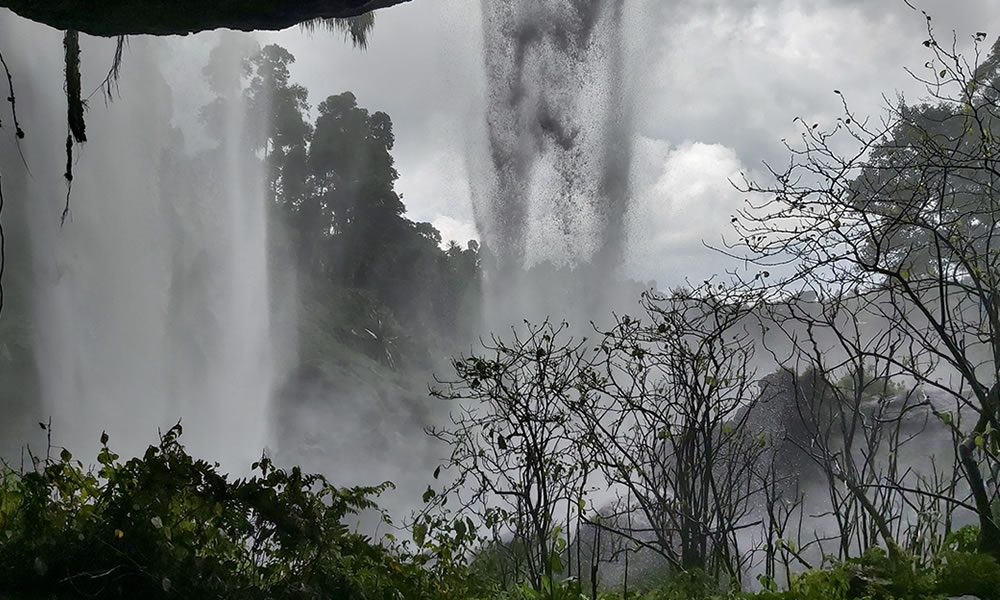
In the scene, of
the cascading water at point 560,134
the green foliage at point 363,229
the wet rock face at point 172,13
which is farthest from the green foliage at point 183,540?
the green foliage at point 363,229

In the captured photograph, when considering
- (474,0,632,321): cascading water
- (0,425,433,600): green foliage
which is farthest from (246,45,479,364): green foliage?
(0,425,433,600): green foliage

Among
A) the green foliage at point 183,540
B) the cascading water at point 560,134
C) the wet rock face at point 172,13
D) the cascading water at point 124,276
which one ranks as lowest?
the green foliage at point 183,540

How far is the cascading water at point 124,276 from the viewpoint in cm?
1681

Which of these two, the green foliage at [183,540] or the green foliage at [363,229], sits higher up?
the green foliage at [363,229]

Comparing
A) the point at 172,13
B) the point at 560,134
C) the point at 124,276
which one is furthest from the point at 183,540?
the point at 560,134

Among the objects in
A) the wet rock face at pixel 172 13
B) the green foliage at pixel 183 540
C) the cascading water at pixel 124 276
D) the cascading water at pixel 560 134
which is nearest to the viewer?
the wet rock face at pixel 172 13

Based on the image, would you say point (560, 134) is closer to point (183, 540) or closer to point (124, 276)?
point (124, 276)

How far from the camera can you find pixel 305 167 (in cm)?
3234

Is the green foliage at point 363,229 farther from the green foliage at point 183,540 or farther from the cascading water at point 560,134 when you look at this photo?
the green foliage at point 183,540

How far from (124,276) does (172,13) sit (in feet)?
58.0

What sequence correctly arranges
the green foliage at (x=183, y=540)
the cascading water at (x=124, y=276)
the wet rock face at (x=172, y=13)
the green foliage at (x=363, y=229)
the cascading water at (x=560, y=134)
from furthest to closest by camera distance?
the green foliage at (x=363, y=229) → the cascading water at (x=560, y=134) → the cascading water at (x=124, y=276) → the green foliage at (x=183, y=540) → the wet rock face at (x=172, y=13)

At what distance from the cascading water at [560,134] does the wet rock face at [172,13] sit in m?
21.6

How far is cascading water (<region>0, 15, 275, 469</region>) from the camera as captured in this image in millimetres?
16812

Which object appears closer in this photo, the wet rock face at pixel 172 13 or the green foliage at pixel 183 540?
the wet rock face at pixel 172 13
